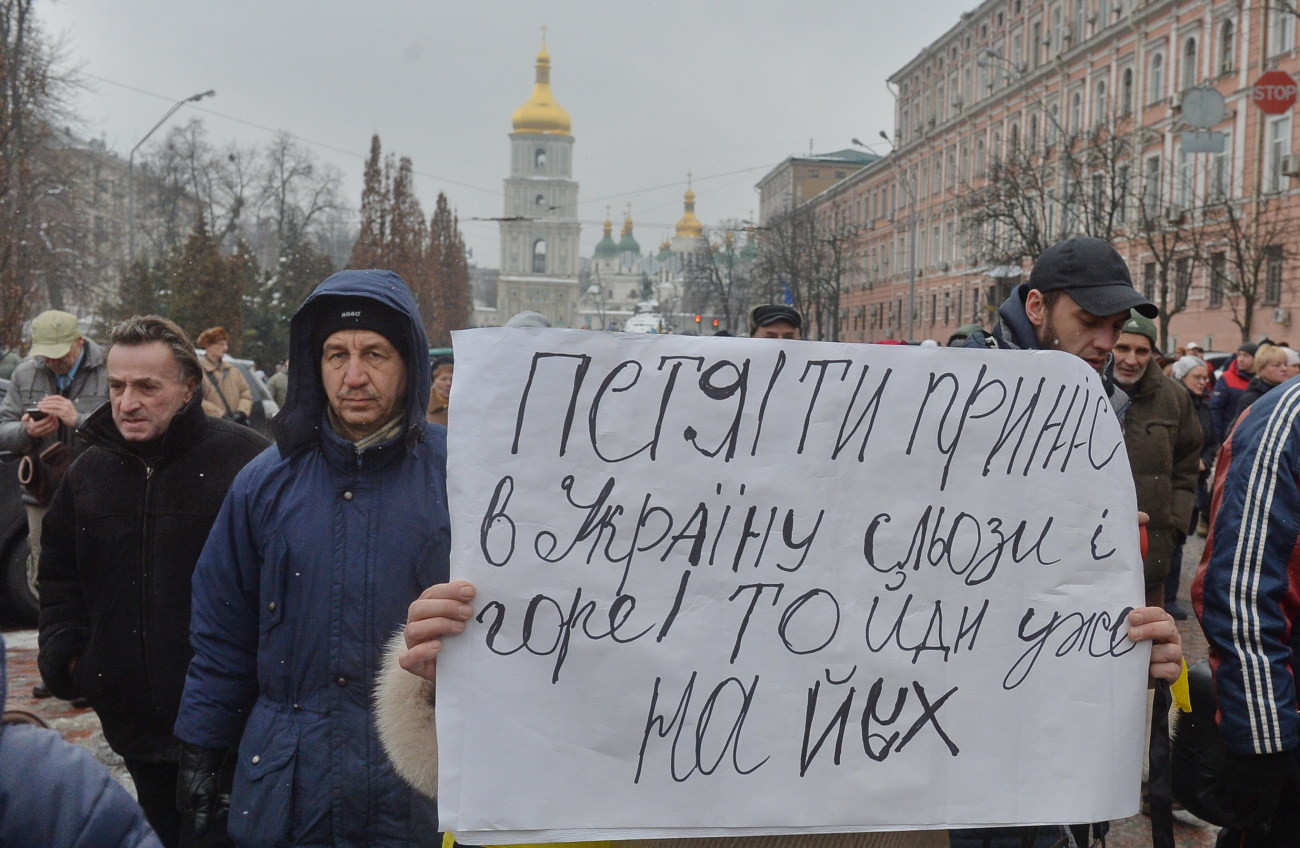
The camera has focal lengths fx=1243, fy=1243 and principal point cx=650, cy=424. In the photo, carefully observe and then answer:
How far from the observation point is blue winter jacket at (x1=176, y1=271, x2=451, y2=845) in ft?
8.59

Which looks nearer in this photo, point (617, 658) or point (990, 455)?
point (617, 658)

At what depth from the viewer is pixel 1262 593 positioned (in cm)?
264

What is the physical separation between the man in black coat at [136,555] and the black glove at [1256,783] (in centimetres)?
263

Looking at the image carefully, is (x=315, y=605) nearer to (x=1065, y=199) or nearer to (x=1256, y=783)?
(x=1256, y=783)

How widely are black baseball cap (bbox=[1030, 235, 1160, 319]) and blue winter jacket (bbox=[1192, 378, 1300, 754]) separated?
39 cm

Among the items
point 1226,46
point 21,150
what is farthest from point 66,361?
point 1226,46

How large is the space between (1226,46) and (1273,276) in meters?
8.91

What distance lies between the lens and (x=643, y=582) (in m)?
2.30

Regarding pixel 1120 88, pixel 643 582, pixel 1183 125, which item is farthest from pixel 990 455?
pixel 1120 88

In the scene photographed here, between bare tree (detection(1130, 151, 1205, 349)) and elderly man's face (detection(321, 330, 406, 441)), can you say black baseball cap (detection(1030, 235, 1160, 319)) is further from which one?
bare tree (detection(1130, 151, 1205, 349))

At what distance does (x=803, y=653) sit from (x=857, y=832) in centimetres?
36

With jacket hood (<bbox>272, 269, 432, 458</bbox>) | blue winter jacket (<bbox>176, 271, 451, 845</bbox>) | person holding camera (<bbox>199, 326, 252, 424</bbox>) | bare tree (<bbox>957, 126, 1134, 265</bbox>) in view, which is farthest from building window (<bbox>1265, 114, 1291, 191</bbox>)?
blue winter jacket (<bbox>176, 271, 451, 845</bbox>)

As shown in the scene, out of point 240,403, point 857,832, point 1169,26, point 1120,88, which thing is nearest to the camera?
point 857,832

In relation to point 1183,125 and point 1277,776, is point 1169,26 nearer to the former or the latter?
point 1183,125
